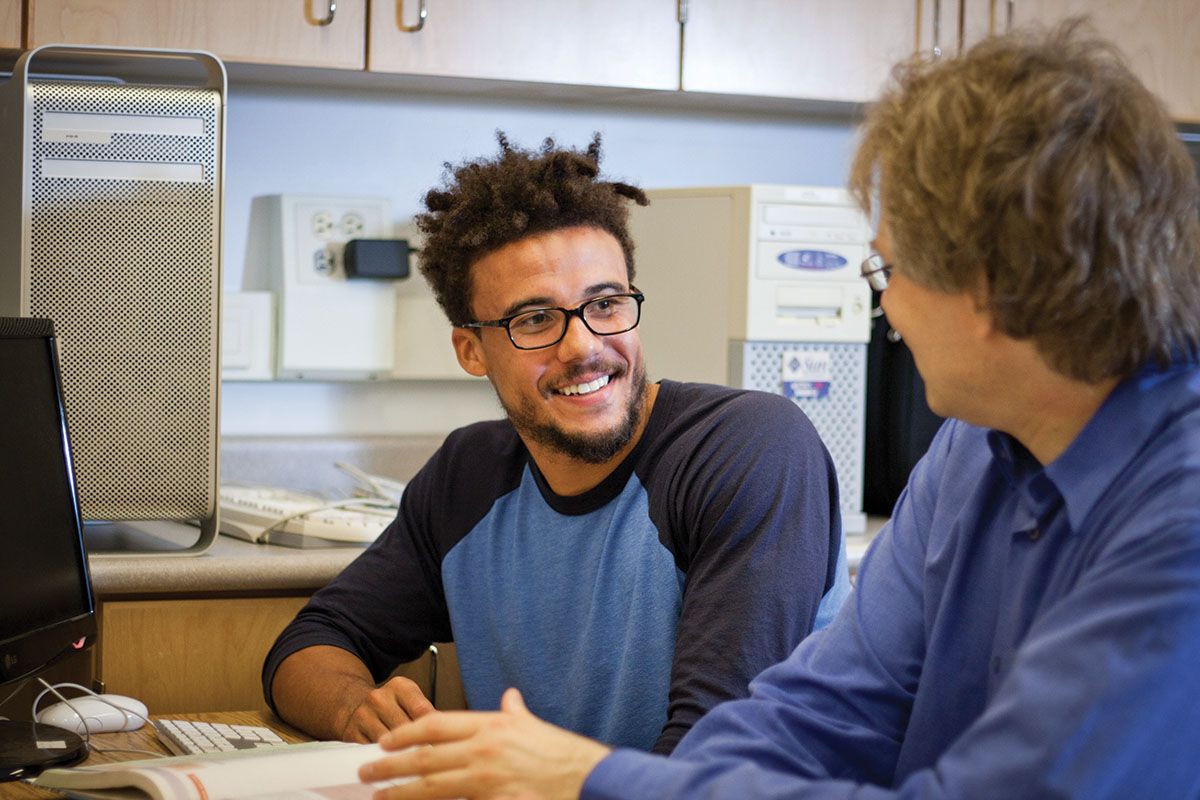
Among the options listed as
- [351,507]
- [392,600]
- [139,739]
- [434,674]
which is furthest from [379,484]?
[139,739]

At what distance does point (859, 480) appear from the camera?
2348 mm

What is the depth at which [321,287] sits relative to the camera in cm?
249

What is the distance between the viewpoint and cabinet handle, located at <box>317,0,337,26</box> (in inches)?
86.7

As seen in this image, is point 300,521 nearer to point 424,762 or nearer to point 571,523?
point 571,523

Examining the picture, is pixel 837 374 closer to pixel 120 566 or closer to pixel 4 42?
pixel 120 566

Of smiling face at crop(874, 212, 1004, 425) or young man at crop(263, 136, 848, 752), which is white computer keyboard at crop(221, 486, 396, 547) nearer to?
young man at crop(263, 136, 848, 752)

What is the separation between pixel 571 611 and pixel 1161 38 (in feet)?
5.58

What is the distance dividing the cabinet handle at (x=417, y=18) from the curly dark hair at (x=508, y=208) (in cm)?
61

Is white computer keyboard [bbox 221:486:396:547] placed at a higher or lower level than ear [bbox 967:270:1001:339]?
lower

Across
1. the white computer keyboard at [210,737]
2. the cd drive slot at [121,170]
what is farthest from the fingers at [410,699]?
the cd drive slot at [121,170]

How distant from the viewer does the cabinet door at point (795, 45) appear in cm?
240

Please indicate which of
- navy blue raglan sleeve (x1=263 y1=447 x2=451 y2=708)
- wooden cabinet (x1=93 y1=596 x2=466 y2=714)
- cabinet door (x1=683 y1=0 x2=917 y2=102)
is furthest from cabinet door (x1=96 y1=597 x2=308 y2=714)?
cabinet door (x1=683 y1=0 x2=917 y2=102)

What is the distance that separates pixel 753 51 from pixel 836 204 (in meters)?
0.31

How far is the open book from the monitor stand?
59 mm
